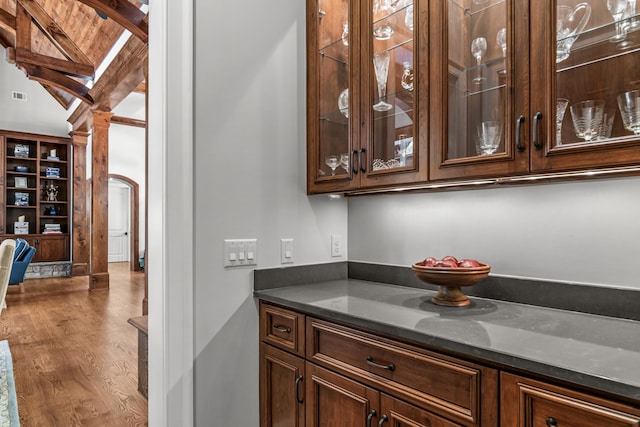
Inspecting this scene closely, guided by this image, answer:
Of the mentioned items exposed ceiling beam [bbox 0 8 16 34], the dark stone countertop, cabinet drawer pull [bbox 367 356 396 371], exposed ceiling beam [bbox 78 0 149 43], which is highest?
exposed ceiling beam [bbox 0 8 16 34]

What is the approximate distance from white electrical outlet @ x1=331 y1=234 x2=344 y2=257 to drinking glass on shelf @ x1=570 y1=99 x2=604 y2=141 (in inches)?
49.5

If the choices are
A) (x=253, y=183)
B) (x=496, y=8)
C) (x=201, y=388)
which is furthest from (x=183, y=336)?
(x=496, y=8)

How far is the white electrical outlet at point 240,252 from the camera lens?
5.61ft

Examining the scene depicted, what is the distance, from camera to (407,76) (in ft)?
5.20

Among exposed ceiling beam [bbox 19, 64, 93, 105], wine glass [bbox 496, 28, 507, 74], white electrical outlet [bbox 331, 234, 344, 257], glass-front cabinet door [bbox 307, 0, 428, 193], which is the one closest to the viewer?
wine glass [bbox 496, 28, 507, 74]

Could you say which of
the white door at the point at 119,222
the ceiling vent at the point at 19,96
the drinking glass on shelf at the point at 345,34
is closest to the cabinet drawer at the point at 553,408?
the drinking glass on shelf at the point at 345,34

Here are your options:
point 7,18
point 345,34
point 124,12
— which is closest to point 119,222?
point 7,18

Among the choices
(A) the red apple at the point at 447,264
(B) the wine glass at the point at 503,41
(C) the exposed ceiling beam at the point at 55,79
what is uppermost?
(C) the exposed ceiling beam at the point at 55,79

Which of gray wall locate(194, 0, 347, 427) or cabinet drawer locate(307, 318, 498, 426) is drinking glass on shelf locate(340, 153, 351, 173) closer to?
gray wall locate(194, 0, 347, 427)

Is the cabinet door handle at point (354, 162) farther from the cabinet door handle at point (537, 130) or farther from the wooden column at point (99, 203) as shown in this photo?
the wooden column at point (99, 203)

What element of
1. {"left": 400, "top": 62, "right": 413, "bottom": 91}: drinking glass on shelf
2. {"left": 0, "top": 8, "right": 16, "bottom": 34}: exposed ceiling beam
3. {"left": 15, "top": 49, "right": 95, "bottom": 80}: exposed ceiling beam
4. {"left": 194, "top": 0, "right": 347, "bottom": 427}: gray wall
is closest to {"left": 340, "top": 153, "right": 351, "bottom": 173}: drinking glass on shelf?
{"left": 194, "top": 0, "right": 347, "bottom": 427}: gray wall

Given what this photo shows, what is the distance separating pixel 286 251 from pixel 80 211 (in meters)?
7.99

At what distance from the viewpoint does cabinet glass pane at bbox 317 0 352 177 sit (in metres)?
1.82

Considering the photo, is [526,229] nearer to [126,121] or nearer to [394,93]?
[394,93]
